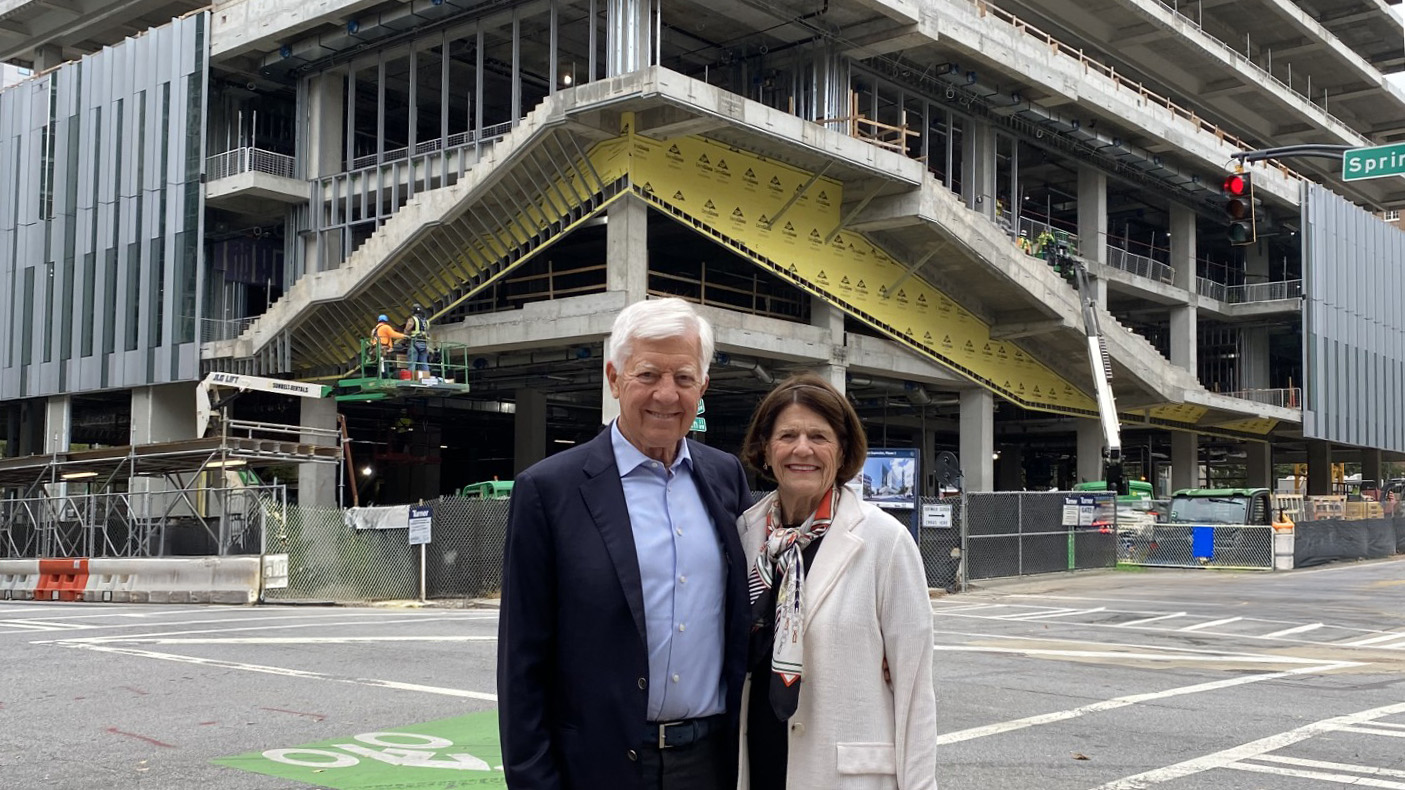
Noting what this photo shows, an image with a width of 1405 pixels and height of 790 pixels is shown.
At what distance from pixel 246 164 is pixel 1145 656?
32.8 meters

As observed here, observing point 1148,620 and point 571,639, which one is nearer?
point 571,639

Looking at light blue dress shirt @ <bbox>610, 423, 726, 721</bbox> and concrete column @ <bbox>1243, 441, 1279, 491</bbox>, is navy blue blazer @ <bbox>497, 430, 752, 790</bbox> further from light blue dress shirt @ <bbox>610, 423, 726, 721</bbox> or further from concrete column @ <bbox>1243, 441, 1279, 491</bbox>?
concrete column @ <bbox>1243, 441, 1279, 491</bbox>

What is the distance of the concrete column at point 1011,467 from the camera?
78.1 m

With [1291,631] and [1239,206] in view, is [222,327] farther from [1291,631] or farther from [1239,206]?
[1291,631]

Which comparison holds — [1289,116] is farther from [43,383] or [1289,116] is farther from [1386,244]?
[43,383]

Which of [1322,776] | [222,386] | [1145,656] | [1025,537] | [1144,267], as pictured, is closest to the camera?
[1322,776]

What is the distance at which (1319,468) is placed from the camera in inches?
2682

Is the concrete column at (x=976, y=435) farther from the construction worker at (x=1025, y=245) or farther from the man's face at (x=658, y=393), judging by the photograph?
the man's face at (x=658, y=393)

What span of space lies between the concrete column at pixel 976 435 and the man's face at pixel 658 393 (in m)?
41.2

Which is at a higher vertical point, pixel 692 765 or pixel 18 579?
pixel 692 765

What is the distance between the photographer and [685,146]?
3366 centimetres

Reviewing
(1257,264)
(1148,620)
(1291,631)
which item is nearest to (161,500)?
(1148,620)

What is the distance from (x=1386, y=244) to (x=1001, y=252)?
106ft

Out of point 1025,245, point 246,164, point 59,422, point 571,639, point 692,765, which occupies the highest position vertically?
point 246,164
